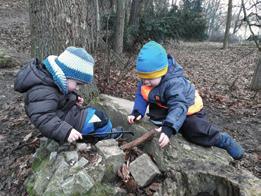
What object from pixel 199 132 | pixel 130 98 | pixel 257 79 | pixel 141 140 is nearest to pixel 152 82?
pixel 141 140

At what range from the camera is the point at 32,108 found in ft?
9.68

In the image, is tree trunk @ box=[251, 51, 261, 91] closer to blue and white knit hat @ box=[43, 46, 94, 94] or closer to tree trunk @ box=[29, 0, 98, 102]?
tree trunk @ box=[29, 0, 98, 102]

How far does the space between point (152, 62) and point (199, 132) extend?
0.93 metres

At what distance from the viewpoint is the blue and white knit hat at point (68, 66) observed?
311cm

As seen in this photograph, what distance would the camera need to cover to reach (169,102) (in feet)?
10.8

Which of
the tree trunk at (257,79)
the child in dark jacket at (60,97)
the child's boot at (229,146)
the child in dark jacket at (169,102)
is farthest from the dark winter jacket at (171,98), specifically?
the tree trunk at (257,79)

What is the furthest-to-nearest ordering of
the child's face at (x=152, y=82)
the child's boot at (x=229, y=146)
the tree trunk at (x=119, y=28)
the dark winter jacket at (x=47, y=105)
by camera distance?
the tree trunk at (x=119, y=28) → the child's boot at (x=229, y=146) → the child's face at (x=152, y=82) → the dark winter jacket at (x=47, y=105)

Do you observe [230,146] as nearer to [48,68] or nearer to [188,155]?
[188,155]

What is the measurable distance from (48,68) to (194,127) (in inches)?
65.5

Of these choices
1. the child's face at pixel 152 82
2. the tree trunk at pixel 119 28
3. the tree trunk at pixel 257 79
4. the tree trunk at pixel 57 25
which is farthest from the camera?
the tree trunk at pixel 119 28

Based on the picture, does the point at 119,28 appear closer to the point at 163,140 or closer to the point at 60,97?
the point at 60,97

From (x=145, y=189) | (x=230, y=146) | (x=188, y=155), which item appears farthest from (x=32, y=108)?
(x=230, y=146)

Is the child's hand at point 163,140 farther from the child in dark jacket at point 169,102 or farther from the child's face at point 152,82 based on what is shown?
the child's face at point 152,82

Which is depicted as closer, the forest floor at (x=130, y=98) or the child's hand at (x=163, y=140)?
the child's hand at (x=163, y=140)
